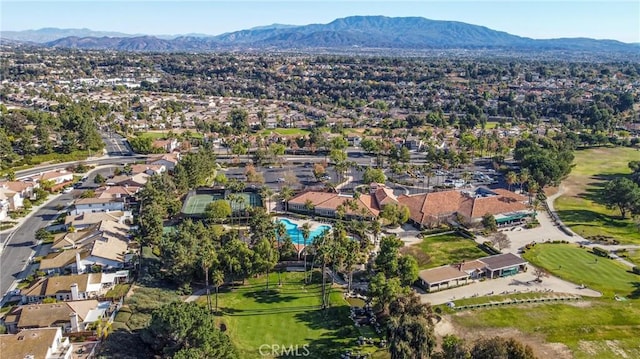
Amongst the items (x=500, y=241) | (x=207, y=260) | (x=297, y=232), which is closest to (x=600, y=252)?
(x=500, y=241)

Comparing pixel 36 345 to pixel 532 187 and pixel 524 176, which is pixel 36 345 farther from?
pixel 524 176

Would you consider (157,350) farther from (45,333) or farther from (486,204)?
(486,204)

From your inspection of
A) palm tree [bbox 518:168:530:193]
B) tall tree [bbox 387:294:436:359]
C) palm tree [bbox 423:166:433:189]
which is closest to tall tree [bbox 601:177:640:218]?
palm tree [bbox 518:168:530:193]

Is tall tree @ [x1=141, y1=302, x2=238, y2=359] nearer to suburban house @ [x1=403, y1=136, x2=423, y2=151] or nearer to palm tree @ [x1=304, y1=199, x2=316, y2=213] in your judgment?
palm tree @ [x1=304, y1=199, x2=316, y2=213]

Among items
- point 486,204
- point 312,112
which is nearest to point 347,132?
point 312,112

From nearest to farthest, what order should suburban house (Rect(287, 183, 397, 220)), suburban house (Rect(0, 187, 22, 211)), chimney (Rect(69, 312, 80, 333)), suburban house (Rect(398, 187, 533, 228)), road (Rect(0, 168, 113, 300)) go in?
chimney (Rect(69, 312, 80, 333)) → road (Rect(0, 168, 113, 300)) → suburban house (Rect(398, 187, 533, 228)) → suburban house (Rect(287, 183, 397, 220)) → suburban house (Rect(0, 187, 22, 211))

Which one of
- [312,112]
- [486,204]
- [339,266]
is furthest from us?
[312,112]

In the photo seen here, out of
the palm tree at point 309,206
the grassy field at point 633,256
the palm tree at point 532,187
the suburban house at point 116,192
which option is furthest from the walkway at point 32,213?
the grassy field at point 633,256
